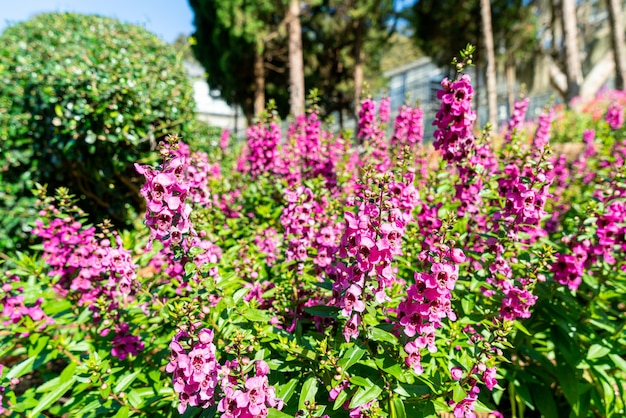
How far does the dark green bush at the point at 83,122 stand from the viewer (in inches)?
183

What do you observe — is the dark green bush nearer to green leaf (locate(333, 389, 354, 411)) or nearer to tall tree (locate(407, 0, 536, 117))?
green leaf (locate(333, 389, 354, 411))

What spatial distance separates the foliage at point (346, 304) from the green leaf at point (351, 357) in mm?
16

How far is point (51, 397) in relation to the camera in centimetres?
235

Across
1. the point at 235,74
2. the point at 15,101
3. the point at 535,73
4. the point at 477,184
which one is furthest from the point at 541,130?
the point at 535,73

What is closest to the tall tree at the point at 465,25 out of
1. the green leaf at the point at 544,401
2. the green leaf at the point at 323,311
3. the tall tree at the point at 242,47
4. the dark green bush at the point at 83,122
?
the tall tree at the point at 242,47

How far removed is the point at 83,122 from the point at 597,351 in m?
5.32

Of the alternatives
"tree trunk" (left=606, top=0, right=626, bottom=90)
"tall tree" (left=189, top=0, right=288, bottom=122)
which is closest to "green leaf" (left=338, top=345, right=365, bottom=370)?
"tree trunk" (left=606, top=0, right=626, bottom=90)

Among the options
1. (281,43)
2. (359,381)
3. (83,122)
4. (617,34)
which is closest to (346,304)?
(359,381)

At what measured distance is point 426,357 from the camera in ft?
7.95

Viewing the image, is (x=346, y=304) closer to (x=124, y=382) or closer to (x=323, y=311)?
(x=323, y=311)

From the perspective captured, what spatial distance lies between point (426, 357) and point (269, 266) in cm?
133

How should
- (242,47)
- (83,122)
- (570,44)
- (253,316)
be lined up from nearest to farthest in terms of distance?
(253,316)
(83,122)
(570,44)
(242,47)

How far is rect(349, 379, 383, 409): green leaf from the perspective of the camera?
1754 mm

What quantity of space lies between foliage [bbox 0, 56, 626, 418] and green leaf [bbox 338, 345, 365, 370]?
16 millimetres
